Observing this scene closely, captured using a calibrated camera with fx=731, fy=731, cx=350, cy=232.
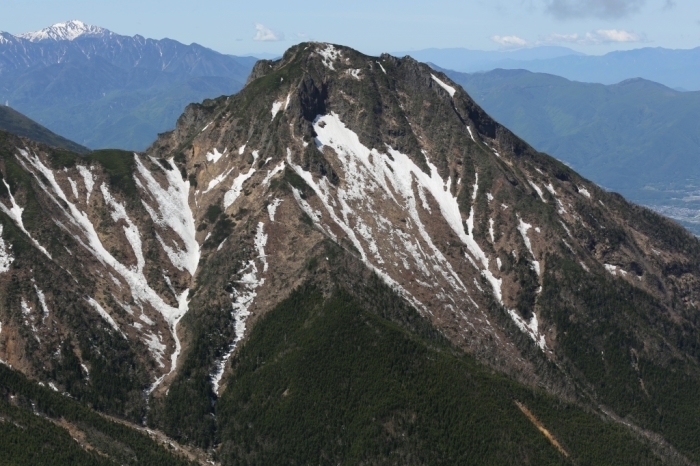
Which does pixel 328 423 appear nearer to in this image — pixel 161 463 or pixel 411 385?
pixel 411 385

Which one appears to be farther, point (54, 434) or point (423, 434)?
point (423, 434)

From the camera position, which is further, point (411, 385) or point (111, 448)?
point (411, 385)

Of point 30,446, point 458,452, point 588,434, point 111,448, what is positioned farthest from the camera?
point 588,434

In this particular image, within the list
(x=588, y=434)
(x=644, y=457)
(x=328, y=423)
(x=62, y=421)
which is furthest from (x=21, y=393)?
(x=644, y=457)

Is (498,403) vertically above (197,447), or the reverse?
(498,403)

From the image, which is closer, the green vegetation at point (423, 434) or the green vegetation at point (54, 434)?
the green vegetation at point (54, 434)

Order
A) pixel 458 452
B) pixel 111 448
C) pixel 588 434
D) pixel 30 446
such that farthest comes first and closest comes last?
1. pixel 588 434
2. pixel 458 452
3. pixel 111 448
4. pixel 30 446

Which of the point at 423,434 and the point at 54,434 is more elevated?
the point at 423,434

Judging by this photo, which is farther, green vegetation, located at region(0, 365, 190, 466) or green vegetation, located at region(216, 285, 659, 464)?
green vegetation, located at region(216, 285, 659, 464)
